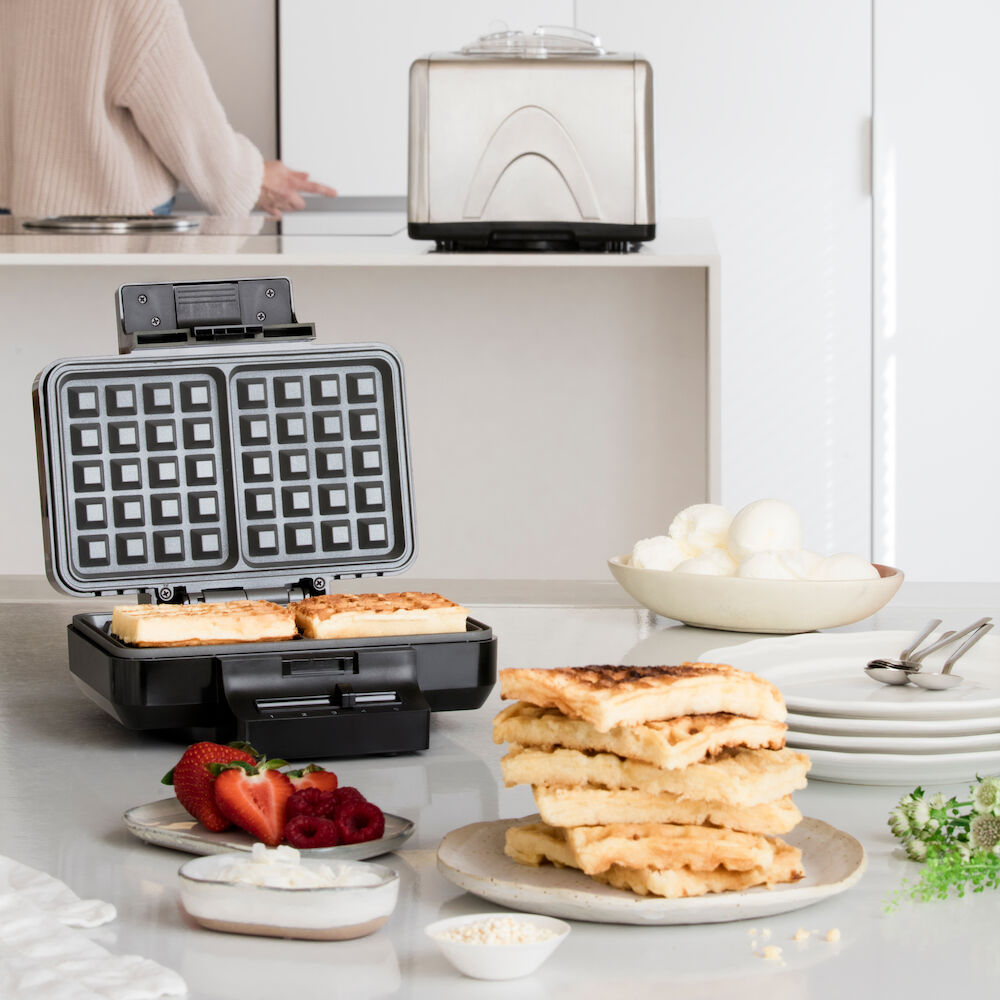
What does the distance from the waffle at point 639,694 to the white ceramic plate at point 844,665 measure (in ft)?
0.67

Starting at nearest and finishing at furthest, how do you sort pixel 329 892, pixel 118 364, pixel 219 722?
pixel 329 892, pixel 219 722, pixel 118 364

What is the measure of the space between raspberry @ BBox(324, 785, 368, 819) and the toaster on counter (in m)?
1.46

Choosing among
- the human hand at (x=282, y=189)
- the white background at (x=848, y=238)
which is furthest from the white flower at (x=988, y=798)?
the human hand at (x=282, y=189)

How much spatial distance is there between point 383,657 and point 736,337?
2783 mm

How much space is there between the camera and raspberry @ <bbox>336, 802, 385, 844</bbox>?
813 millimetres

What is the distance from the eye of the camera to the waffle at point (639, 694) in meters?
0.75

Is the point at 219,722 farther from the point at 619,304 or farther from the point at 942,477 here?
the point at 942,477

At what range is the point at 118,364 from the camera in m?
1.28

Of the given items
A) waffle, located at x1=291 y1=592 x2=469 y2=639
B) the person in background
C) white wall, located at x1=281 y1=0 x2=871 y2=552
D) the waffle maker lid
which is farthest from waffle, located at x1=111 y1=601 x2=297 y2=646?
white wall, located at x1=281 y1=0 x2=871 y2=552

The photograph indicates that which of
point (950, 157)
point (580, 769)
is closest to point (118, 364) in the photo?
point (580, 769)

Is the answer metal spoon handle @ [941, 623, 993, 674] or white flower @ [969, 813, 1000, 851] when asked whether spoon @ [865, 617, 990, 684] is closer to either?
metal spoon handle @ [941, 623, 993, 674]

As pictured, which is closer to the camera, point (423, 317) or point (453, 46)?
point (423, 317)

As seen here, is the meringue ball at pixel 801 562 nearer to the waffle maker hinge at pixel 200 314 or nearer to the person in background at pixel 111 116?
the waffle maker hinge at pixel 200 314

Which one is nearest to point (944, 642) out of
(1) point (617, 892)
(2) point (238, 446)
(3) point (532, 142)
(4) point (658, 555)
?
(4) point (658, 555)
